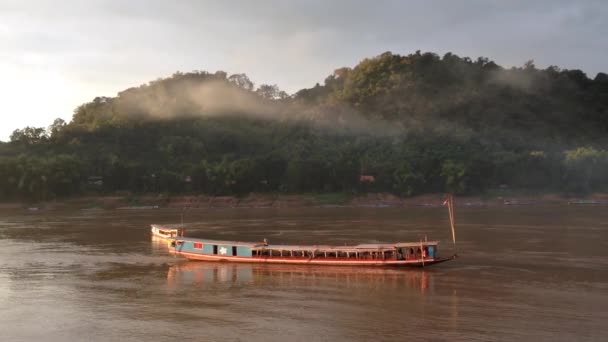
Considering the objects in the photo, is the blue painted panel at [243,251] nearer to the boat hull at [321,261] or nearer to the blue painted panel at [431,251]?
the boat hull at [321,261]

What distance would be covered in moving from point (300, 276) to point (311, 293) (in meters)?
2.97

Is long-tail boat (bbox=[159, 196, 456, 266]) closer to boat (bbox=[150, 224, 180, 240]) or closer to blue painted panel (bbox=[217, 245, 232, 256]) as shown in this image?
blue painted panel (bbox=[217, 245, 232, 256])

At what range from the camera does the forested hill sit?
233 ft

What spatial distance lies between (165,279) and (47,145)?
67410 millimetres

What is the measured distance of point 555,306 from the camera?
17.4 meters

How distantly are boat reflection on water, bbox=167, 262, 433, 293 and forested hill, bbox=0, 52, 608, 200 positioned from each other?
4593 cm

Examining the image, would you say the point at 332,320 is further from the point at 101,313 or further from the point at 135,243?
the point at 135,243

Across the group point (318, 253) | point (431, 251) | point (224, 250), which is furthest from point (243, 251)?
point (431, 251)

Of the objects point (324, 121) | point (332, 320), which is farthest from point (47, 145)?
point (332, 320)

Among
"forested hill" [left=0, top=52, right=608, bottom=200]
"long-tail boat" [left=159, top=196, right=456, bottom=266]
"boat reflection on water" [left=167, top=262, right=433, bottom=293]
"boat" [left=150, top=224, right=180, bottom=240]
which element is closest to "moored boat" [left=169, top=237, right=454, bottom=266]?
"long-tail boat" [left=159, top=196, right=456, bottom=266]

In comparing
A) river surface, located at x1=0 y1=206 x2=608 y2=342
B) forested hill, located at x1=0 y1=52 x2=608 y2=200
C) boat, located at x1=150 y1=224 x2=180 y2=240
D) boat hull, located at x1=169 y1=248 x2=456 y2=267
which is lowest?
river surface, located at x1=0 y1=206 x2=608 y2=342

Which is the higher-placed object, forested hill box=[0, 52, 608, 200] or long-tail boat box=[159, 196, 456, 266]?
forested hill box=[0, 52, 608, 200]

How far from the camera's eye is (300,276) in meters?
22.9

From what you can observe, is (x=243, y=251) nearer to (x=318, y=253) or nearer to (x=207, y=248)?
(x=207, y=248)
